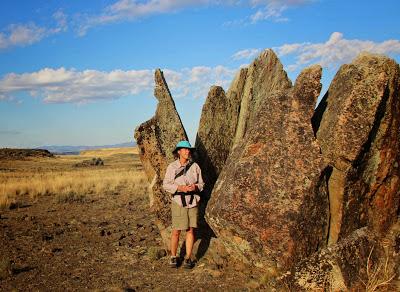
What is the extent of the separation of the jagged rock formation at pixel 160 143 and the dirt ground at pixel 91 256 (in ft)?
2.99

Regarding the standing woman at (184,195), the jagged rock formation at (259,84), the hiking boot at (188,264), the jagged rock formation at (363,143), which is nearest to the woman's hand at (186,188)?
the standing woman at (184,195)

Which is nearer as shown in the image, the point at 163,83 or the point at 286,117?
the point at 286,117

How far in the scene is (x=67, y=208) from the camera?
1631 centimetres

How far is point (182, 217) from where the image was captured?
8.09m

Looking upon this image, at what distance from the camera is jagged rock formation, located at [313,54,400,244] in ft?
23.0

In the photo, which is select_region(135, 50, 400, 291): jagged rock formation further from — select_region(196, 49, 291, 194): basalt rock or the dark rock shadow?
select_region(196, 49, 291, 194): basalt rock

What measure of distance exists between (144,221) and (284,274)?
7.61 metres

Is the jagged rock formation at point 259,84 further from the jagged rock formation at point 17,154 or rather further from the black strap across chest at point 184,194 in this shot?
the jagged rock formation at point 17,154

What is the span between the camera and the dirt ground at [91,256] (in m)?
7.45

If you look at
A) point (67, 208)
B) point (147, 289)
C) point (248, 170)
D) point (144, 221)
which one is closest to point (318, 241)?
point (248, 170)

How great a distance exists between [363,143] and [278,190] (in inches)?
67.9

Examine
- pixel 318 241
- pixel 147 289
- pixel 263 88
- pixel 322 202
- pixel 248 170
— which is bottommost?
pixel 147 289

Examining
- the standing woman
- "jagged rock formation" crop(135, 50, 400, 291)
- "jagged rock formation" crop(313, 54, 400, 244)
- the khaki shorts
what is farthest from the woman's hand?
"jagged rock formation" crop(313, 54, 400, 244)

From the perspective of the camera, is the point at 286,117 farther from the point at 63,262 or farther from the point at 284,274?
the point at 63,262
